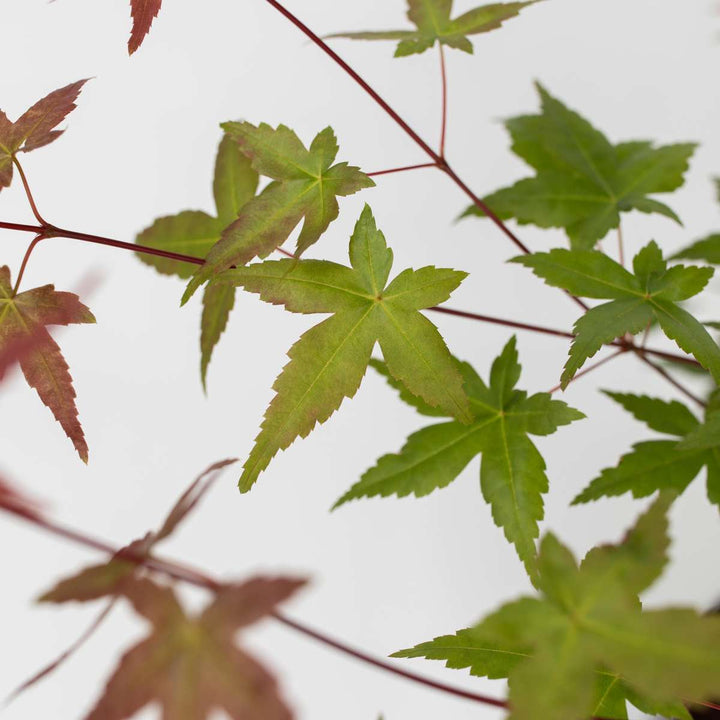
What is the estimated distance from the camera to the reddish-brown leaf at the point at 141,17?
48cm

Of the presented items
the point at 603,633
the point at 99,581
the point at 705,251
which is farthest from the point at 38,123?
the point at 705,251

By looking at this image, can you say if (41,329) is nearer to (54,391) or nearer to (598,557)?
(54,391)

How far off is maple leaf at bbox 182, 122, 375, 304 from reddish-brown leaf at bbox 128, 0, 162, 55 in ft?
0.23

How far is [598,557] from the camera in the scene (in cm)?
33

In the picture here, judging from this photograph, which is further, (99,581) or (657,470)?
(657,470)

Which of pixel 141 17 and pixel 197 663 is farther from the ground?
pixel 141 17

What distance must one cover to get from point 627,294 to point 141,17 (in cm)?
36

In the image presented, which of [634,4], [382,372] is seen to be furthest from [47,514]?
[634,4]

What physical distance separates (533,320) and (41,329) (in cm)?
83

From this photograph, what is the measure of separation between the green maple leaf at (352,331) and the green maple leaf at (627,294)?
8cm

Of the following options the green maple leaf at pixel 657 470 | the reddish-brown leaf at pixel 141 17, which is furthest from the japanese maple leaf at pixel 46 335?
the green maple leaf at pixel 657 470

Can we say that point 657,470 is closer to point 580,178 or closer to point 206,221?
point 580,178

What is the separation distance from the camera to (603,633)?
1.04ft

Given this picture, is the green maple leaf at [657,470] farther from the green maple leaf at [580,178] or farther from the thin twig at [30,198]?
the thin twig at [30,198]
